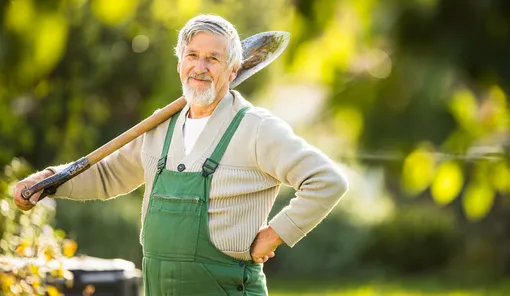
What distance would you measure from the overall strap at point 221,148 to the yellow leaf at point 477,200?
3.23 ft

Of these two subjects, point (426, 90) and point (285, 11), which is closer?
point (426, 90)

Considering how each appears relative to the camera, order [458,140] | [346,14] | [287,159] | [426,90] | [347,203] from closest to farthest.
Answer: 1. [426,90]
2. [346,14]
3. [458,140]
4. [287,159]
5. [347,203]

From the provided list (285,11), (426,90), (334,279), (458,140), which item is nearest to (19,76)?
(285,11)

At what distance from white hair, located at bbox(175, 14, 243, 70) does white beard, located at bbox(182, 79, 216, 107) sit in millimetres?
92

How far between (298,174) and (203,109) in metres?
0.36

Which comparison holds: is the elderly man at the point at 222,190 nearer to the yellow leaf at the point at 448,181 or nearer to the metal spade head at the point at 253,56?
the metal spade head at the point at 253,56

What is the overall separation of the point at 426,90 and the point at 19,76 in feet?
1.77

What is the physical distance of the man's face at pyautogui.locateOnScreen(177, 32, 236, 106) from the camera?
289 cm

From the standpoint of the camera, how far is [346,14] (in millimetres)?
1482

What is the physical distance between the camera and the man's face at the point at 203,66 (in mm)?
2891

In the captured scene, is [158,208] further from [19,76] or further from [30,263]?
[19,76]

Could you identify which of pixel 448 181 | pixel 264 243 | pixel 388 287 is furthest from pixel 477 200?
pixel 388 287

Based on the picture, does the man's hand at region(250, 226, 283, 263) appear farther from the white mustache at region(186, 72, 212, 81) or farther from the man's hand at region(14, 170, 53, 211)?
the man's hand at region(14, 170, 53, 211)

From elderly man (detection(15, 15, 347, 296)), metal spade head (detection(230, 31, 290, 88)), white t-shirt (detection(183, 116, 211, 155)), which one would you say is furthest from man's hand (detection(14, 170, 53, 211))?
metal spade head (detection(230, 31, 290, 88))
